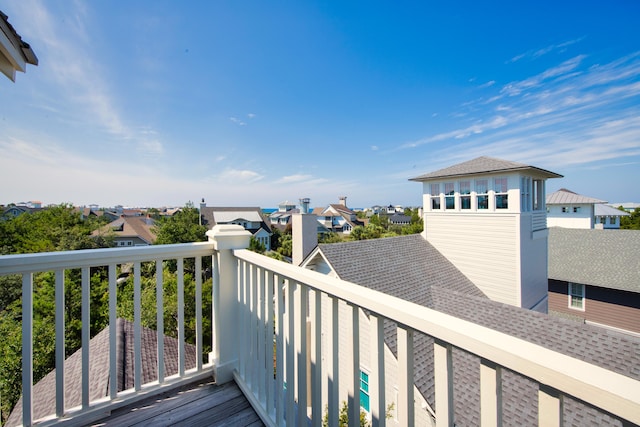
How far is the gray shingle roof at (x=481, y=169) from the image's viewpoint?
27.7ft

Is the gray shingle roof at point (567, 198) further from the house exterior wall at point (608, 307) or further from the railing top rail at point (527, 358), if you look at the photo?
the railing top rail at point (527, 358)

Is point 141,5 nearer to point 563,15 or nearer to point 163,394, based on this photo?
point 163,394

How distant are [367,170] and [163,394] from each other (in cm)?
1809

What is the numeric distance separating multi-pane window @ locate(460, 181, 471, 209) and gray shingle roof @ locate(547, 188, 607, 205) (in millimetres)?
19271

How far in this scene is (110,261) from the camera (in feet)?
5.55

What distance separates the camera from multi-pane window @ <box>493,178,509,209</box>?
8668mm

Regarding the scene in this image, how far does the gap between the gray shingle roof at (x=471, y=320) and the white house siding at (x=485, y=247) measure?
0.58 metres

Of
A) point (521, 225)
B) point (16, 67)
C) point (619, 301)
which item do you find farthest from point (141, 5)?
point (619, 301)

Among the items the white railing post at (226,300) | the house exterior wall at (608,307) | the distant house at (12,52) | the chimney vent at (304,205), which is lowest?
the house exterior wall at (608,307)

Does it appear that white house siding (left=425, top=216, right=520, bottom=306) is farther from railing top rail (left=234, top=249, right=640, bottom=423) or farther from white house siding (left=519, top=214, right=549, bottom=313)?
railing top rail (left=234, top=249, right=640, bottom=423)

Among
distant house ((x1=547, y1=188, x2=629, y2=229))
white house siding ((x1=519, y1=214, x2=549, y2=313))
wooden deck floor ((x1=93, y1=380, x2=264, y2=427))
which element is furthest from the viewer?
distant house ((x1=547, y1=188, x2=629, y2=229))

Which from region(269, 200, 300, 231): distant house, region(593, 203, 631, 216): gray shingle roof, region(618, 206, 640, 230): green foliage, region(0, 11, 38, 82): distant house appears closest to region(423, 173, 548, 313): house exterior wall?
region(0, 11, 38, 82): distant house

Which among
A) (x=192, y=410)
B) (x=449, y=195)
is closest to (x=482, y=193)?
(x=449, y=195)

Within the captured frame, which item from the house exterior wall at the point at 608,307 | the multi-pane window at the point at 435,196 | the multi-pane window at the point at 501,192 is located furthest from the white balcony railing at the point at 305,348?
the house exterior wall at the point at 608,307
